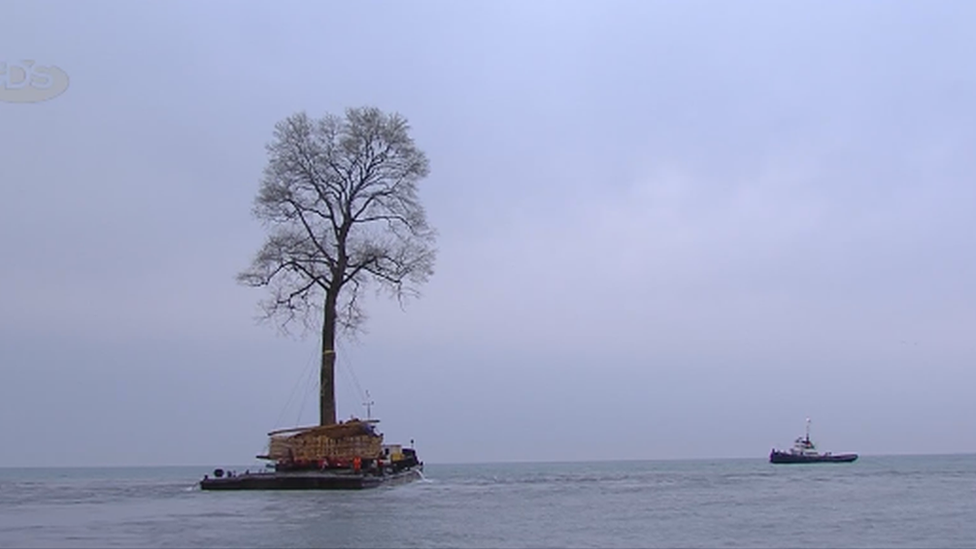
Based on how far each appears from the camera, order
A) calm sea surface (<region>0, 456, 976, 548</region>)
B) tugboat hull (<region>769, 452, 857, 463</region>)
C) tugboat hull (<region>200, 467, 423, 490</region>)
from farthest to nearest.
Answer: tugboat hull (<region>769, 452, 857, 463</region>)
tugboat hull (<region>200, 467, 423, 490</region>)
calm sea surface (<region>0, 456, 976, 548</region>)

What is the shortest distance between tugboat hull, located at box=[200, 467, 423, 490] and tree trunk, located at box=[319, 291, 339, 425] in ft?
9.96

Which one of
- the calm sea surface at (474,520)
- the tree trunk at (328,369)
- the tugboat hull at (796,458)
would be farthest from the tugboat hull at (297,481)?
the tugboat hull at (796,458)

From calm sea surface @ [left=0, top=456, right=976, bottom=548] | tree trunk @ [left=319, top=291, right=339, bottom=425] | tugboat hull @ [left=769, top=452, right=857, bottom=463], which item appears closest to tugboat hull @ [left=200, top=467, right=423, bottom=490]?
calm sea surface @ [left=0, top=456, right=976, bottom=548]

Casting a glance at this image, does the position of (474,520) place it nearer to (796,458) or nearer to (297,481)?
(297,481)

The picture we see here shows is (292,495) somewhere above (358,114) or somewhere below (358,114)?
below

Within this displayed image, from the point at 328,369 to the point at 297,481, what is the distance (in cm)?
584

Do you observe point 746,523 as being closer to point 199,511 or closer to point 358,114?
point 199,511

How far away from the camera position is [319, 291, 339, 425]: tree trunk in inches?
1649

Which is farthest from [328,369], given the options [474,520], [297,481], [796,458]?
[796,458]

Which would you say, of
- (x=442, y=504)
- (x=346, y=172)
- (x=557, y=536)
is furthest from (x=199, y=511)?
(x=346, y=172)

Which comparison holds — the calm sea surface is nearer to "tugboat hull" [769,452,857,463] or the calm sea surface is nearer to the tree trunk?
the tree trunk

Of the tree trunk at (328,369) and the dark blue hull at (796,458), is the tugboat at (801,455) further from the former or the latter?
the tree trunk at (328,369)

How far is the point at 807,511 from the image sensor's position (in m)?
34.2

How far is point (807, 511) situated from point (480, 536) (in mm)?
14301
